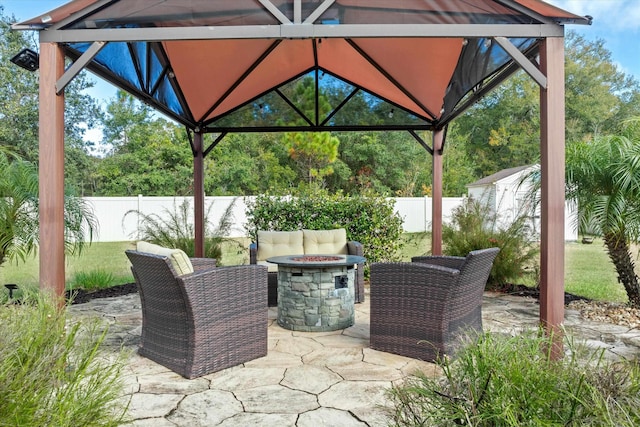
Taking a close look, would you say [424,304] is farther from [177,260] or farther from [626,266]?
[626,266]

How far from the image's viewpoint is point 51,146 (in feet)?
11.6

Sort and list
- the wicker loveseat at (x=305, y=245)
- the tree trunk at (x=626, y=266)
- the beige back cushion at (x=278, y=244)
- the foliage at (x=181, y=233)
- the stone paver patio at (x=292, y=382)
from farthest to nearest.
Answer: the foliage at (x=181, y=233) < the beige back cushion at (x=278, y=244) < the wicker loveseat at (x=305, y=245) < the tree trunk at (x=626, y=266) < the stone paver patio at (x=292, y=382)

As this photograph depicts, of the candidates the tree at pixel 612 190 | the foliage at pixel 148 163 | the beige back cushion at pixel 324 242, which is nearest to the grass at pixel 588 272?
the tree at pixel 612 190

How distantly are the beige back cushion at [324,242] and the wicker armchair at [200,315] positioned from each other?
8.85 ft

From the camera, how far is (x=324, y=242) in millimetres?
6457

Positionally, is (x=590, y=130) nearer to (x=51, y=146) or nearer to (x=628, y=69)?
(x=628, y=69)

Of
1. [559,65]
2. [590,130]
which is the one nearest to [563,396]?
[559,65]

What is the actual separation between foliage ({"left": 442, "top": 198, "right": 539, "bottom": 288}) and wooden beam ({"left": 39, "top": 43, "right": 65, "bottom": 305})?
5433 mm

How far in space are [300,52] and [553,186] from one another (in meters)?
3.67

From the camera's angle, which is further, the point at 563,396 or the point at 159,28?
the point at 159,28

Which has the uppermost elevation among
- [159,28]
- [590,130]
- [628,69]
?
[628,69]

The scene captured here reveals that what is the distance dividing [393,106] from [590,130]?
696 inches

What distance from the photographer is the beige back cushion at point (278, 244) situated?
618 centimetres

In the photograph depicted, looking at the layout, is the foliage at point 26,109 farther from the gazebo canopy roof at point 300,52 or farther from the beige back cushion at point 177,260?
the beige back cushion at point 177,260
